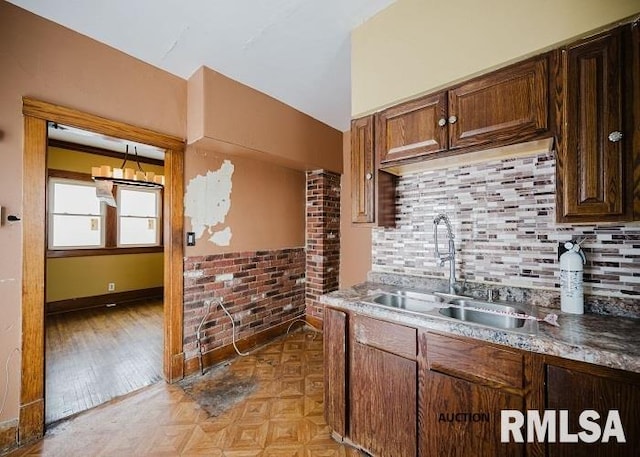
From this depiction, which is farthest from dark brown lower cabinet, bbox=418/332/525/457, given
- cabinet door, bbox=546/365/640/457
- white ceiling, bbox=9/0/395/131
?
white ceiling, bbox=9/0/395/131

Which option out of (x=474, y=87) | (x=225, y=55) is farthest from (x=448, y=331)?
(x=225, y=55)

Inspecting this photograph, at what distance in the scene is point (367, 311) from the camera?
1511 mm

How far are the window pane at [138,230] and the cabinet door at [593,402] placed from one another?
581 cm

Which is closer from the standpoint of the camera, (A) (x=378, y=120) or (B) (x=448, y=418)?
(B) (x=448, y=418)

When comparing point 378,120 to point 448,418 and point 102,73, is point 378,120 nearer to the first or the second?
point 448,418

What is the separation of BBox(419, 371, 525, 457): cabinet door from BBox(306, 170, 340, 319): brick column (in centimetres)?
217

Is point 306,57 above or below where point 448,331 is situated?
above

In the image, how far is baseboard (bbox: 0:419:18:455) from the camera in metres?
1.58

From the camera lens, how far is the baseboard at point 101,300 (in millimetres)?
4123

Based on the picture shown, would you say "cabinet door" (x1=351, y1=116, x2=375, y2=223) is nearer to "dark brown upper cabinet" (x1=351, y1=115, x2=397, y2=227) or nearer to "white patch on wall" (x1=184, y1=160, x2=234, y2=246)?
"dark brown upper cabinet" (x1=351, y1=115, x2=397, y2=227)

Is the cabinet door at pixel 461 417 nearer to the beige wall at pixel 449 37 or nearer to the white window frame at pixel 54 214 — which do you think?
the beige wall at pixel 449 37

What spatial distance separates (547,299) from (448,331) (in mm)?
728

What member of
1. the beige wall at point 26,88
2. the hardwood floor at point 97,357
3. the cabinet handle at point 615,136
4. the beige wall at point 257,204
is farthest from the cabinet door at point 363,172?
the hardwood floor at point 97,357

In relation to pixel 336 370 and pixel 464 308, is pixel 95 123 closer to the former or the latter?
pixel 336 370
